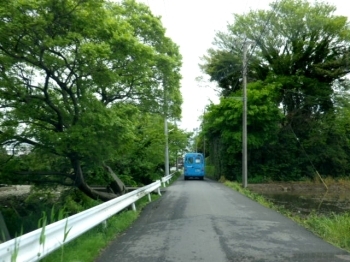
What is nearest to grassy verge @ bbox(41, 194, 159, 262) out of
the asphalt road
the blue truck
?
the asphalt road

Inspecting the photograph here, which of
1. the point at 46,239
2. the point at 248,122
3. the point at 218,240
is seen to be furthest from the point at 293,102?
the point at 46,239

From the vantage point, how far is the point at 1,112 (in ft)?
49.0

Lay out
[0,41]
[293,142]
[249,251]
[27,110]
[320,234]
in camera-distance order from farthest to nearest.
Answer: [293,142], [27,110], [0,41], [320,234], [249,251]

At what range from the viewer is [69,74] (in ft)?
49.2

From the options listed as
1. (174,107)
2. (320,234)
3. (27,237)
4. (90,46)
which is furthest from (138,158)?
(27,237)

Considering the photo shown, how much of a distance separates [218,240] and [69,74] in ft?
26.6

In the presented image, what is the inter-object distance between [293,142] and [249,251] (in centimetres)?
3553

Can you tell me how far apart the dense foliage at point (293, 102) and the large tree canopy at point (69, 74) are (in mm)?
24622

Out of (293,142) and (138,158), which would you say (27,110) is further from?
(293,142)

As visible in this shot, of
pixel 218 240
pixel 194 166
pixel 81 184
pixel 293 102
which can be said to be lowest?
pixel 218 240

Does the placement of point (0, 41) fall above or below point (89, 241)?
above

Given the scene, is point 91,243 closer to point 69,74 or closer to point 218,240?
point 218,240

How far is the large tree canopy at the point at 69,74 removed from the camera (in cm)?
1284

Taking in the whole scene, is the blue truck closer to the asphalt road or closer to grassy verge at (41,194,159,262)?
the asphalt road
